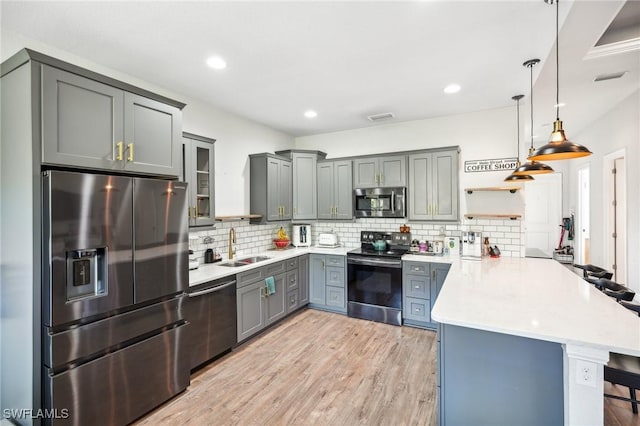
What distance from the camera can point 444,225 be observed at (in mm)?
4191

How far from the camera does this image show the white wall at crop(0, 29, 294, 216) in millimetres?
3391

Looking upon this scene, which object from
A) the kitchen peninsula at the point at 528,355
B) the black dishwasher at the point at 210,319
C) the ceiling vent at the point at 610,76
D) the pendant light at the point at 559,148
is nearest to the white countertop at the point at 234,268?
the black dishwasher at the point at 210,319

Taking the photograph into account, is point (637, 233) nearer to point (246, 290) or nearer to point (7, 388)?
point (246, 290)

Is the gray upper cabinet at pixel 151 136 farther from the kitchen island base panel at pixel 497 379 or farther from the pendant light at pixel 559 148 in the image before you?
the pendant light at pixel 559 148

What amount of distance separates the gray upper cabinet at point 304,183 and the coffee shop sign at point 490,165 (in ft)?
7.22

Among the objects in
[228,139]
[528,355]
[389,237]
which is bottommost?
[528,355]

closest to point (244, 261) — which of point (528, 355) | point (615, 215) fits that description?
point (528, 355)

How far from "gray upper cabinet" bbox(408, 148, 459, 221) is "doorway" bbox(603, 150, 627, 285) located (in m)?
2.49

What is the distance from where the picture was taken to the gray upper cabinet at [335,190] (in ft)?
15.0

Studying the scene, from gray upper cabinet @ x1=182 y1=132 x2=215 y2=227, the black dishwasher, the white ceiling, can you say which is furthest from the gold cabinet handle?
the black dishwasher

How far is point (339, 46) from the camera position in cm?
237

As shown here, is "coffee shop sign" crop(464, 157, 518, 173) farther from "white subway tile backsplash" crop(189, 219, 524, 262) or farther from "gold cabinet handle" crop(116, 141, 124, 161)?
"gold cabinet handle" crop(116, 141, 124, 161)

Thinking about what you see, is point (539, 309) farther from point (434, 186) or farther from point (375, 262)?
point (434, 186)

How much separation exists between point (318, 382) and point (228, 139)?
3044 mm
